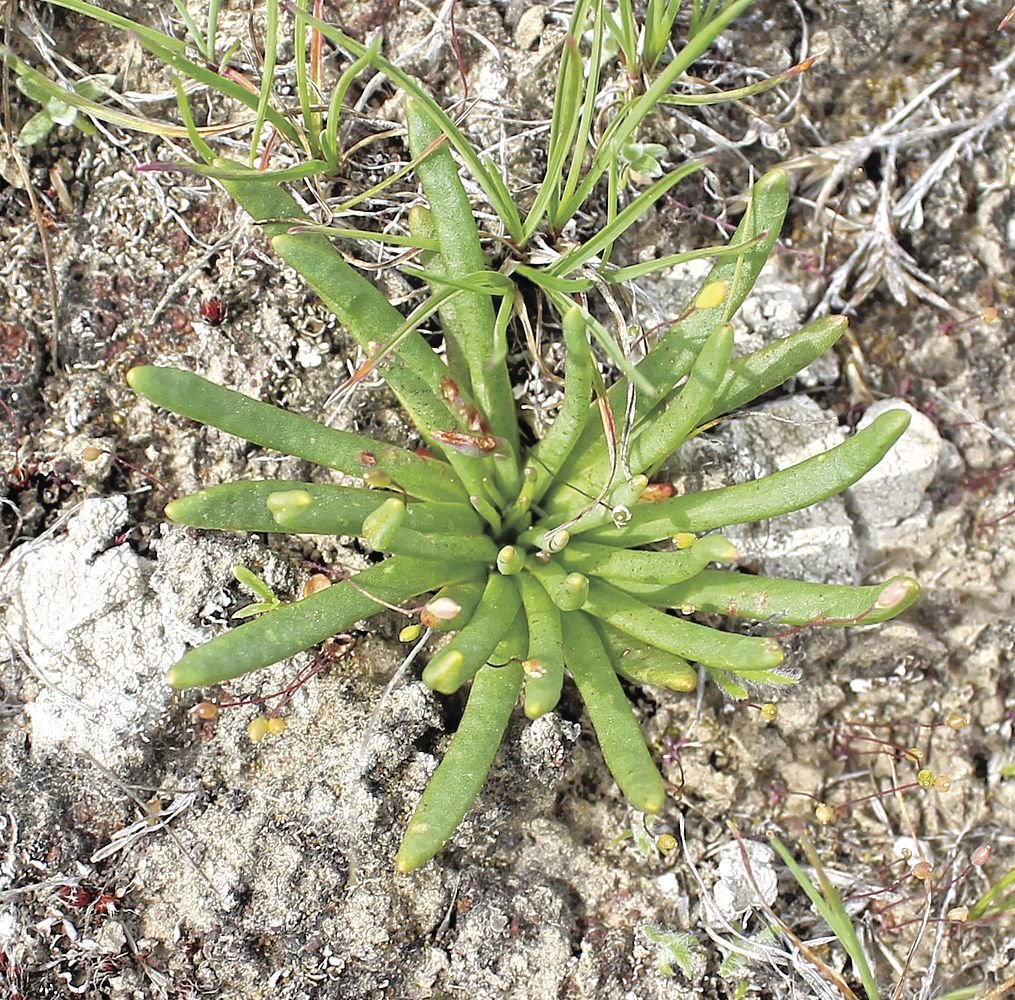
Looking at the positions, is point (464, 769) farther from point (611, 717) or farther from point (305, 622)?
point (305, 622)

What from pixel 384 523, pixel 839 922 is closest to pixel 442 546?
pixel 384 523

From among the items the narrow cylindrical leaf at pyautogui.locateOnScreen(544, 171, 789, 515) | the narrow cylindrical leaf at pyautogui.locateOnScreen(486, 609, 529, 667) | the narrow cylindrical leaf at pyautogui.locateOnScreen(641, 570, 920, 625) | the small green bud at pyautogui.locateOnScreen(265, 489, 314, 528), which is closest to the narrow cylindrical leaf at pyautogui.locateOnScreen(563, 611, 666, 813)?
the narrow cylindrical leaf at pyautogui.locateOnScreen(486, 609, 529, 667)

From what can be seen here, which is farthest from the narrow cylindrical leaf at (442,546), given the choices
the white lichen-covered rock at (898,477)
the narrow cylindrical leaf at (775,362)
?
the white lichen-covered rock at (898,477)

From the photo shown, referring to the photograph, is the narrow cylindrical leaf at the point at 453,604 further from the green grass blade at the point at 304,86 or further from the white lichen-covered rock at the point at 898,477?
the white lichen-covered rock at the point at 898,477

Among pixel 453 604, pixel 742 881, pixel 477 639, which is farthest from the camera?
pixel 742 881

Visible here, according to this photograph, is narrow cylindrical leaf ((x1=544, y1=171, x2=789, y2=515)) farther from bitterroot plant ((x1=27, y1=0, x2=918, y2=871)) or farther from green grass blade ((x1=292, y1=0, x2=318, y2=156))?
green grass blade ((x1=292, y1=0, x2=318, y2=156))

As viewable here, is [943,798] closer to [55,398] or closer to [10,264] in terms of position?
[55,398]
